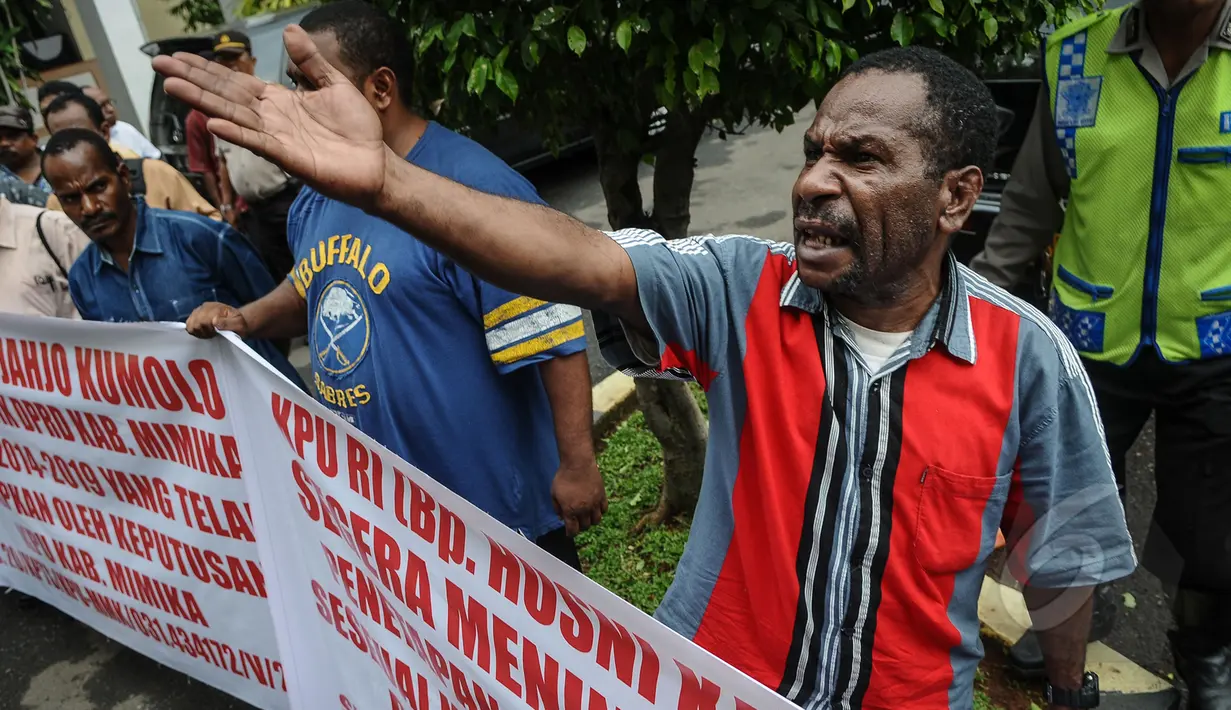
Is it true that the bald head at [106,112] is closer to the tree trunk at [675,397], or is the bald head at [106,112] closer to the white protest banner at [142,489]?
the white protest banner at [142,489]

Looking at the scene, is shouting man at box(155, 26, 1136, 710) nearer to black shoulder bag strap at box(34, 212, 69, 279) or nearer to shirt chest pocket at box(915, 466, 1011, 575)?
shirt chest pocket at box(915, 466, 1011, 575)

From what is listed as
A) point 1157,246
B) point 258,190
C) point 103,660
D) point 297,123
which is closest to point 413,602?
point 297,123

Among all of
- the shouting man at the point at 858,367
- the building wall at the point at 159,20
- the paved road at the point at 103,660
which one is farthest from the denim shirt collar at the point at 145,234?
the building wall at the point at 159,20

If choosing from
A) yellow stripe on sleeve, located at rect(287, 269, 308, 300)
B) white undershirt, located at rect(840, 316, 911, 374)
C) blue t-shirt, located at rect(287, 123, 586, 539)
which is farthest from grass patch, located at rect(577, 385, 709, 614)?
white undershirt, located at rect(840, 316, 911, 374)

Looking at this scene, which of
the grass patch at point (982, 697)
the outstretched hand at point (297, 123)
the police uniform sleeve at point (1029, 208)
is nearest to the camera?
the outstretched hand at point (297, 123)

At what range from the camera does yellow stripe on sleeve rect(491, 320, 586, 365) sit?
2.20 m

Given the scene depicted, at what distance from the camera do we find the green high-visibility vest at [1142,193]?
2.04 meters

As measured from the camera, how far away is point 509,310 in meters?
2.16

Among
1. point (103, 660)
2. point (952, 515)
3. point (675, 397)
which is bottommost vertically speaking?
point (103, 660)

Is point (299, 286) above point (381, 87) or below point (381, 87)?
below

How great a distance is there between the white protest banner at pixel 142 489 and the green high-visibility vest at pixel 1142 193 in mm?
2241

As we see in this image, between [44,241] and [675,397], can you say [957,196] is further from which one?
[44,241]

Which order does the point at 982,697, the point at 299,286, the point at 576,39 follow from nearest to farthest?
the point at 576,39 → the point at 299,286 → the point at 982,697

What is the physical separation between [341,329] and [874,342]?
1.32 m
